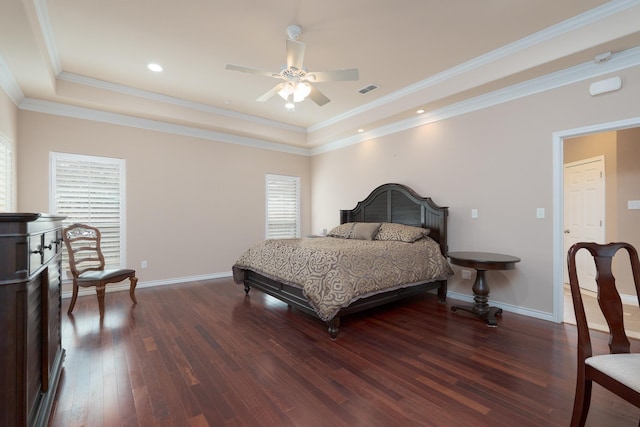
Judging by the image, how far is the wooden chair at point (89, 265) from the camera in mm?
3387

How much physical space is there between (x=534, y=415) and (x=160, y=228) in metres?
5.16

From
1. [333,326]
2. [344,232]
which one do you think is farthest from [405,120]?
[333,326]

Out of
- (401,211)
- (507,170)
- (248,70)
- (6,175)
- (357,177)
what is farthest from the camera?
(357,177)

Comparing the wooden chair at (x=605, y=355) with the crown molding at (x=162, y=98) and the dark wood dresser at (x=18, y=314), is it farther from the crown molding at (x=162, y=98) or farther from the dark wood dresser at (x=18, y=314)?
the crown molding at (x=162, y=98)

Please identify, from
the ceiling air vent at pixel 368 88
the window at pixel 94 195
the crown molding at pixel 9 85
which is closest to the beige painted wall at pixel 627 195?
the ceiling air vent at pixel 368 88

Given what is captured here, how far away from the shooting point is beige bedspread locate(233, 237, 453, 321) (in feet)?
9.35

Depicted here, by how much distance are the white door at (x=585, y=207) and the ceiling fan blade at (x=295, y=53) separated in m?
4.68

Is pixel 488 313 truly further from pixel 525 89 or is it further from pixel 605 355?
pixel 525 89

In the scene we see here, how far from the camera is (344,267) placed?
293 centimetres

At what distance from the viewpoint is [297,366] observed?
2.31m

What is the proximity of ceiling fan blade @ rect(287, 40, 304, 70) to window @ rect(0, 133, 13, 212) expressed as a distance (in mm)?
3387

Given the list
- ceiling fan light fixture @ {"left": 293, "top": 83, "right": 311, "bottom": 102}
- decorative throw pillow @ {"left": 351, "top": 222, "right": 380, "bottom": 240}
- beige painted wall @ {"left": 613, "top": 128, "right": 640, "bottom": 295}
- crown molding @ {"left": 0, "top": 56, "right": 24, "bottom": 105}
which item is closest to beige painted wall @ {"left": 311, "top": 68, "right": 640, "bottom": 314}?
decorative throw pillow @ {"left": 351, "top": 222, "right": 380, "bottom": 240}

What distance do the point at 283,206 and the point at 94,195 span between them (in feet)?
10.9

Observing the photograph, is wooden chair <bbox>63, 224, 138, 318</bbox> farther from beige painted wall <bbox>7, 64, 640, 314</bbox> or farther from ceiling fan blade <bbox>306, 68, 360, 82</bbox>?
ceiling fan blade <bbox>306, 68, 360, 82</bbox>
